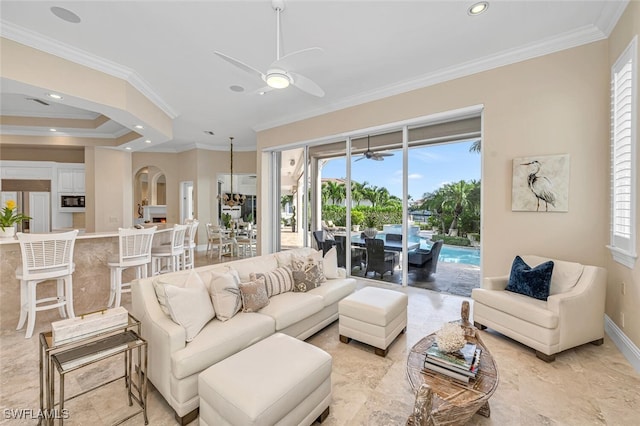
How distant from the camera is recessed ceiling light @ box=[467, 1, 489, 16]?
270 centimetres

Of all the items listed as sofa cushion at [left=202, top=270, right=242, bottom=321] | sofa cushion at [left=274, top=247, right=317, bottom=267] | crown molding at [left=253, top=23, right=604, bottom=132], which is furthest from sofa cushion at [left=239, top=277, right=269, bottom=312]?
crown molding at [left=253, top=23, right=604, bottom=132]

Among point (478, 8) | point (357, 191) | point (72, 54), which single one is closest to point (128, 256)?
point (72, 54)

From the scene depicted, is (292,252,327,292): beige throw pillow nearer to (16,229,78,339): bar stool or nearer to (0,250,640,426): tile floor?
(0,250,640,426): tile floor

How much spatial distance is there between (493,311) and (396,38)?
334 cm

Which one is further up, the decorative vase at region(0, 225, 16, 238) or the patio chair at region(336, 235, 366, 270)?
the decorative vase at region(0, 225, 16, 238)

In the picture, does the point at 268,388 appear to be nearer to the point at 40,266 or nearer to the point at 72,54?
the point at 40,266

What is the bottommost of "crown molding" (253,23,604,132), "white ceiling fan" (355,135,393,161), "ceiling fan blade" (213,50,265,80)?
"white ceiling fan" (355,135,393,161)

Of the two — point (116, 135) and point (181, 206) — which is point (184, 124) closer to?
point (116, 135)

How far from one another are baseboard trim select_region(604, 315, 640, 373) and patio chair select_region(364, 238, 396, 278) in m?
2.71

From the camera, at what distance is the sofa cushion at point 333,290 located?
121 inches

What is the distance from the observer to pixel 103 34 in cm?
311

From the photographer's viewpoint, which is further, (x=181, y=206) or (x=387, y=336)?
(x=181, y=206)

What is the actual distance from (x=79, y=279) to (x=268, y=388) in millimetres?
3882

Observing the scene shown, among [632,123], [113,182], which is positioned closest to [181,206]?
[113,182]
